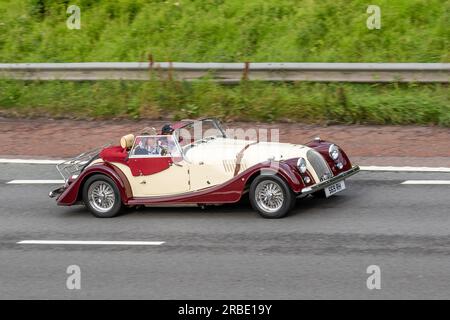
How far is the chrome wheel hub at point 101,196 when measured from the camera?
13352 millimetres

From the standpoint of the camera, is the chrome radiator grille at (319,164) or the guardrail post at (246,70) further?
the guardrail post at (246,70)

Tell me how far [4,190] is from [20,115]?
421cm

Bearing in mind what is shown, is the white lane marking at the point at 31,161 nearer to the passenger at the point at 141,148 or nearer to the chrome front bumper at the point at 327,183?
the passenger at the point at 141,148

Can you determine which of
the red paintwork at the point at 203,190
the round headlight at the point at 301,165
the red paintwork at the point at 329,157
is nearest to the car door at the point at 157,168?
the red paintwork at the point at 203,190

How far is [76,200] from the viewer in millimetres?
13391

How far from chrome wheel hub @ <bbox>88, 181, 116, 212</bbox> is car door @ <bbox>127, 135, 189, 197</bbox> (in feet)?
1.20

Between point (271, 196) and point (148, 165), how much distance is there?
6.31ft

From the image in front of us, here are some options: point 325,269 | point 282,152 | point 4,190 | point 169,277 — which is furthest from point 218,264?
point 4,190

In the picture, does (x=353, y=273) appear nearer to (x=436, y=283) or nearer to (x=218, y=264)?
(x=436, y=283)

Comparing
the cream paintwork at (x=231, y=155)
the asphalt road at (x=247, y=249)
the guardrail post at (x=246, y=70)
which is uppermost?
the guardrail post at (x=246, y=70)

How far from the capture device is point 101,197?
13.4 meters

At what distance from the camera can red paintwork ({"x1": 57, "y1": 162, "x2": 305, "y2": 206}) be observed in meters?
12.3

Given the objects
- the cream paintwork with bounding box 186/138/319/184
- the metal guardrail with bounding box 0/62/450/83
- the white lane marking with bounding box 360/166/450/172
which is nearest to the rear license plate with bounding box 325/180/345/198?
the cream paintwork with bounding box 186/138/319/184
